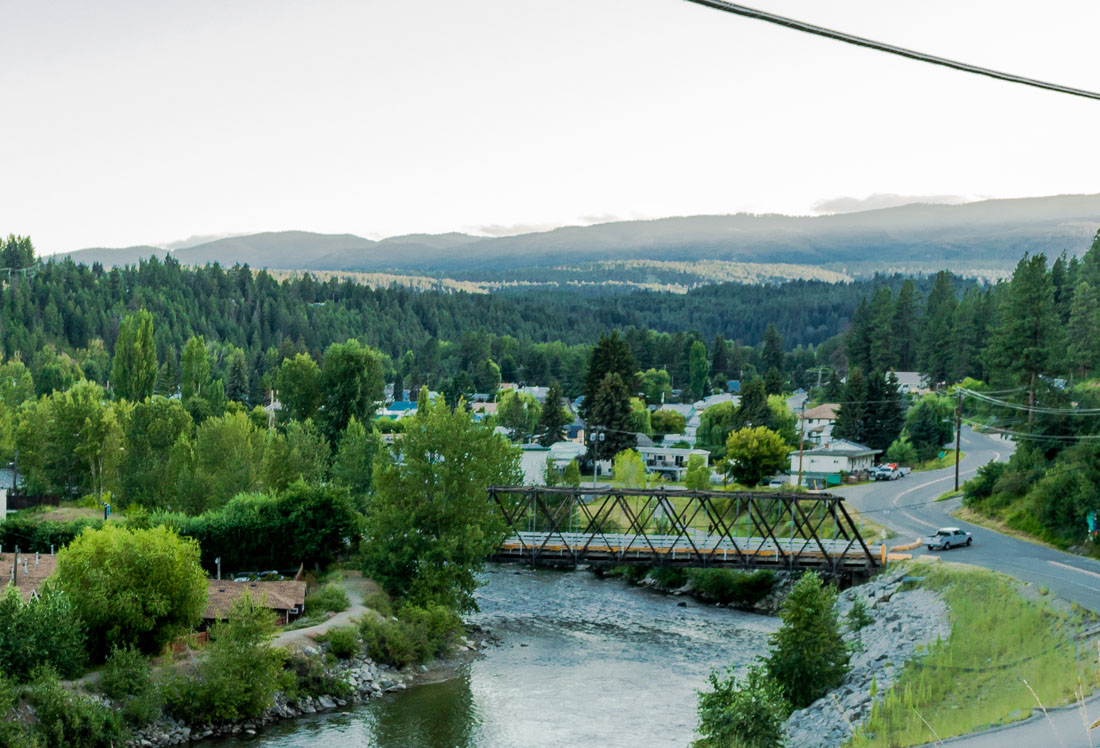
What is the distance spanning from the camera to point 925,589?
34.6m

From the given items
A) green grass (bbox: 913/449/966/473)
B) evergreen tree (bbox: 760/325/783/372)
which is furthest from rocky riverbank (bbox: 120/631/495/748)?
evergreen tree (bbox: 760/325/783/372)

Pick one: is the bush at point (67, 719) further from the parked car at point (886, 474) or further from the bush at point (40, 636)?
the parked car at point (886, 474)

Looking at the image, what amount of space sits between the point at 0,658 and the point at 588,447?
49.7 metres

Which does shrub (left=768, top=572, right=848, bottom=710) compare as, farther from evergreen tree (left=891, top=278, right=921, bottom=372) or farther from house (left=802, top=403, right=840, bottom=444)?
evergreen tree (left=891, top=278, right=921, bottom=372)

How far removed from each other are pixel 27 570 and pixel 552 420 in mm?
50897

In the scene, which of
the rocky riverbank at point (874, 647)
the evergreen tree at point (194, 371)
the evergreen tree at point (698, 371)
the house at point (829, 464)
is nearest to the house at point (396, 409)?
the evergreen tree at point (194, 371)

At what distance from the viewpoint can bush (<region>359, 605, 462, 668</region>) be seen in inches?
1313

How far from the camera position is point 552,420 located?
8356cm

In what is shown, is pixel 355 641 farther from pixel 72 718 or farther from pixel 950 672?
pixel 950 672

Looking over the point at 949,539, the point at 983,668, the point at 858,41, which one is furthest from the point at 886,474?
the point at 858,41

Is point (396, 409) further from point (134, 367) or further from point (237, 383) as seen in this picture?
point (134, 367)

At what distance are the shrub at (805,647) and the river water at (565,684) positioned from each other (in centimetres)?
278

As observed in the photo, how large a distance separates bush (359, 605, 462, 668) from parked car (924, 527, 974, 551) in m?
17.6

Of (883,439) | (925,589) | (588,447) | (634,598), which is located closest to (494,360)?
(588,447)
